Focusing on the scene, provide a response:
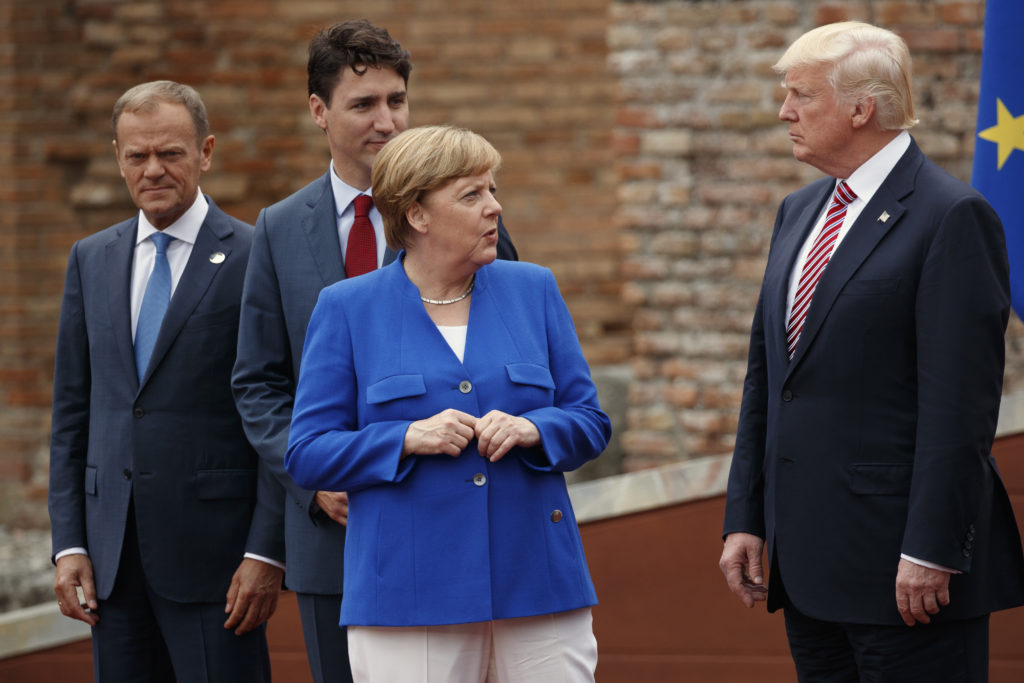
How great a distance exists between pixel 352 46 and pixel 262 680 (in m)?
1.51

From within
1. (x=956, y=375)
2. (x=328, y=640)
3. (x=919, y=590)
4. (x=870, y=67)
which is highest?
(x=870, y=67)

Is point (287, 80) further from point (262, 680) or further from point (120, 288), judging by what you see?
point (262, 680)

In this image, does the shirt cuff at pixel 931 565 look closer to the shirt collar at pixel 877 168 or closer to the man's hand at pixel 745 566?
the man's hand at pixel 745 566

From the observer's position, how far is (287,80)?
6.23m

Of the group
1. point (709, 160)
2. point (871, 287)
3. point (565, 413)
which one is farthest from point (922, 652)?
point (709, 160)

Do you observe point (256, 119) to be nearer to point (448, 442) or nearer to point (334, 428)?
point (334, 428)

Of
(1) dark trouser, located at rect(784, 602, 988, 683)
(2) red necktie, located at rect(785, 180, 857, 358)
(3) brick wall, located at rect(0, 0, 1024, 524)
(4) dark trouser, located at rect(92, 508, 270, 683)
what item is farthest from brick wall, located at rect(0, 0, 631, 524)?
(1) dark trouser, located at rect(784, 602, 988, 683)

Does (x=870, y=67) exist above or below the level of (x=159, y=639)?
above

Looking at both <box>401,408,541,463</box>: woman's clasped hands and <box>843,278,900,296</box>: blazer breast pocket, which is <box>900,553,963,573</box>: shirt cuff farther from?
<box>401,408,541,463</box>: woman's clasped hands

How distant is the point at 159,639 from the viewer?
9.54 feet

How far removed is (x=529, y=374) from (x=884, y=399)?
69cm

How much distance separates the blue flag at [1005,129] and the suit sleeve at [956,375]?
0.72 m

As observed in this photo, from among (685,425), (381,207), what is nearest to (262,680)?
(381,207)

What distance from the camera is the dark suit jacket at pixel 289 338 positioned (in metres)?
2.62
